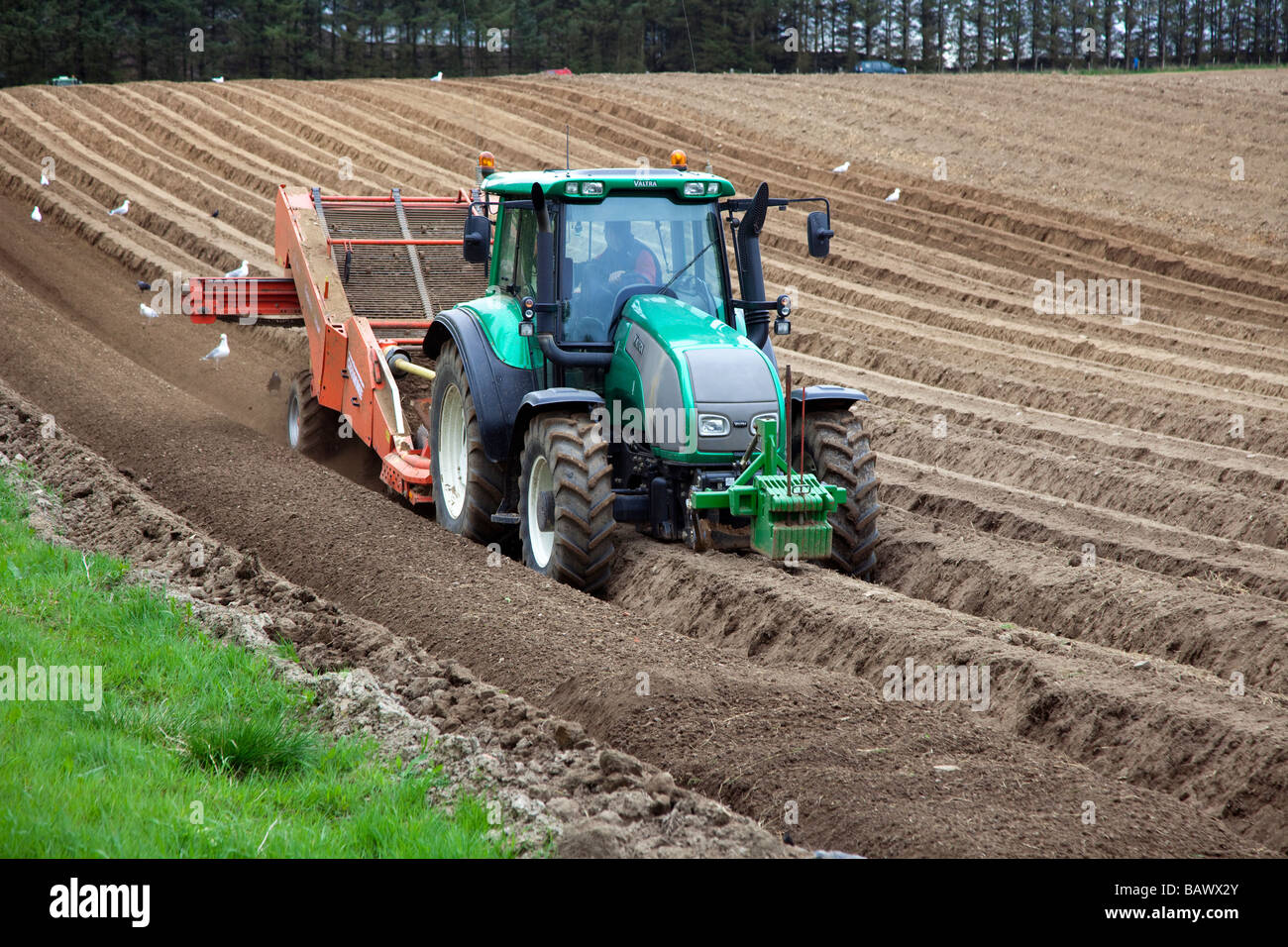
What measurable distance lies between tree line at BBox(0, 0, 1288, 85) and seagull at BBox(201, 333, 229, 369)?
72.7ft

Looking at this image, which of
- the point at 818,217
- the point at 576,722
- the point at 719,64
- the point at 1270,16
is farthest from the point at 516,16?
the point at 576,722

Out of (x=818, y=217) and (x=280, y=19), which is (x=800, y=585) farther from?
(x=280, y=19)

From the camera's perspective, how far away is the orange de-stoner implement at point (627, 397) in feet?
24.6

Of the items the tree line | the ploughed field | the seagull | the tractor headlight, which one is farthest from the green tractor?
the tree line

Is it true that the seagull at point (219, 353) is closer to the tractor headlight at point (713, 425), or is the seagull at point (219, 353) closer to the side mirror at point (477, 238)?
the side mirror at point (477, 238)

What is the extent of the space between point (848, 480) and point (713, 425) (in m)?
0.99

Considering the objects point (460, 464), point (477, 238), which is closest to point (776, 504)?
point (477, 238)

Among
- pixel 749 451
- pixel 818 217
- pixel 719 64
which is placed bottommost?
pixel 749 451

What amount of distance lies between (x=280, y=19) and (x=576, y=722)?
140 feet

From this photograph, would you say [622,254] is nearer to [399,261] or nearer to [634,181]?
[634,181]

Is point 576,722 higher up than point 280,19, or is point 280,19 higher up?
point 280,19

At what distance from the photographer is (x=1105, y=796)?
469 cm

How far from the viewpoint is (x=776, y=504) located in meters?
7.31

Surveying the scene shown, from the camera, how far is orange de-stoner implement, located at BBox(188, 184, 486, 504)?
34.0 ft
